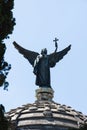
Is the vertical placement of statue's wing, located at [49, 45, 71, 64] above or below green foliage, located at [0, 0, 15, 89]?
above

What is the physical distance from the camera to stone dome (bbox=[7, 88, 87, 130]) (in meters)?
48.5

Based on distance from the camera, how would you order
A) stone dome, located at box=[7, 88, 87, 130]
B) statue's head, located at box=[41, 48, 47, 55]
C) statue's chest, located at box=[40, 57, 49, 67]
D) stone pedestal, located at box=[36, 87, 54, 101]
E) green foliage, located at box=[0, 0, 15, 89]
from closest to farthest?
green foliage, located at box=[0, 0, 15, 89]
stone dome, located at box=[7, 88, 87, 130]
stone pedestal, located at box=[36, 87, 54, 101]
statue's chest, located at box=[40, 57, 49, 67]
statue's head, located at box=[41, 48, 47, 55]

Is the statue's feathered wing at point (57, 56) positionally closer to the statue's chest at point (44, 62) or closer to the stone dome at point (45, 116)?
the statue's chest at point (44, 62)

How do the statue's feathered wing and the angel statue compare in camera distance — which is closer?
the statue's feathered wing

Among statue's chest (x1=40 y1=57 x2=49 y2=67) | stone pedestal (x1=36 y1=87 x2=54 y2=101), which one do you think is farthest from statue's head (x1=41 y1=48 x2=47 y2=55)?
stone pedestal (x1=36 y1=87 x2=54 y2=101)

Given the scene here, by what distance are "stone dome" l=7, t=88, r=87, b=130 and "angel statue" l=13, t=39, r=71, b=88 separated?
1.52m

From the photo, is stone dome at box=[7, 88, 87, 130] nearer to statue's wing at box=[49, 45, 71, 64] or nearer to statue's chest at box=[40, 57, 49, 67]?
statue's chest at box=[40, 57, 49, 67]

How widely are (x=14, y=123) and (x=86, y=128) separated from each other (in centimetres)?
1762

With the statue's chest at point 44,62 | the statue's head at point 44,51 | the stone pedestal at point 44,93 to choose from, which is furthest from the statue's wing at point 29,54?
the stone pedestal at point 44,93

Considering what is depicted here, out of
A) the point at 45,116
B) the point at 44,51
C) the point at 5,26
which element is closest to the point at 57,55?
the point at 44,51

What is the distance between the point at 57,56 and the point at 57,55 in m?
0.08

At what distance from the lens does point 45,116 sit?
49125 millimetres

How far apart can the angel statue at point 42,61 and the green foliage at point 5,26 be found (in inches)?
1038

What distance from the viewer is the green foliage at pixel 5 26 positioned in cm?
2587
